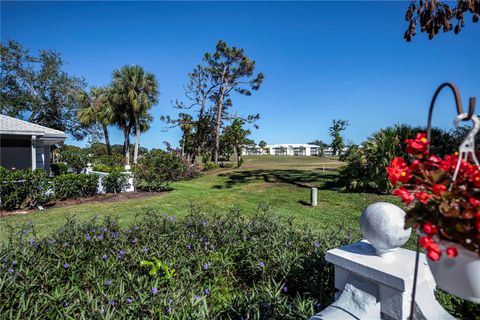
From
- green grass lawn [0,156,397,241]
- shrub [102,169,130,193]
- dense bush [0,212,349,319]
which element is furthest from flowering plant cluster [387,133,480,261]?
shrub [102,169,130,193]

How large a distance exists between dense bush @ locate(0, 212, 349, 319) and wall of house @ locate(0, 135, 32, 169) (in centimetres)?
936

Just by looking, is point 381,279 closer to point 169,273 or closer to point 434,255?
point 434,255

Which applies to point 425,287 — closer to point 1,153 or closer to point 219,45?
point 1,153

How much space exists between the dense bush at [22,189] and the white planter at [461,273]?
922 centimetres

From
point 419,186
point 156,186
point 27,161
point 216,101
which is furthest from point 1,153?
point 216,101

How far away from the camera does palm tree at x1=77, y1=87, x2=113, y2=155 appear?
23812 millimetres

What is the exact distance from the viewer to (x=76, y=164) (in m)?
19.0

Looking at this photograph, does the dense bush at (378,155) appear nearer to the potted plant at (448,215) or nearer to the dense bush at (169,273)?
the dense bush at (169,273)

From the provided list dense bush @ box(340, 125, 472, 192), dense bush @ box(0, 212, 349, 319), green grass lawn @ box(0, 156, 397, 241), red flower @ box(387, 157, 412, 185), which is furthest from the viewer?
dense bush @ box(340, 125, 472, 192)

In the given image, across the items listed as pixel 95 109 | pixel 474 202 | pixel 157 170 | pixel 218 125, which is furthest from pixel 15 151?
pixel 95 109

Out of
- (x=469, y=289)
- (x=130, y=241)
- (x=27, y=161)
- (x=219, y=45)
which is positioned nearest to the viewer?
(x=469, y=289)

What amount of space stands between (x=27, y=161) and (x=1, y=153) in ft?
2.84

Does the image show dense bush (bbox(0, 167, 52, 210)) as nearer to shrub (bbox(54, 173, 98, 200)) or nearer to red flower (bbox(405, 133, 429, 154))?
shrub (bbox(54, 173, 98, 200))

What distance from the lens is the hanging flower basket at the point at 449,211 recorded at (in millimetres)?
817
